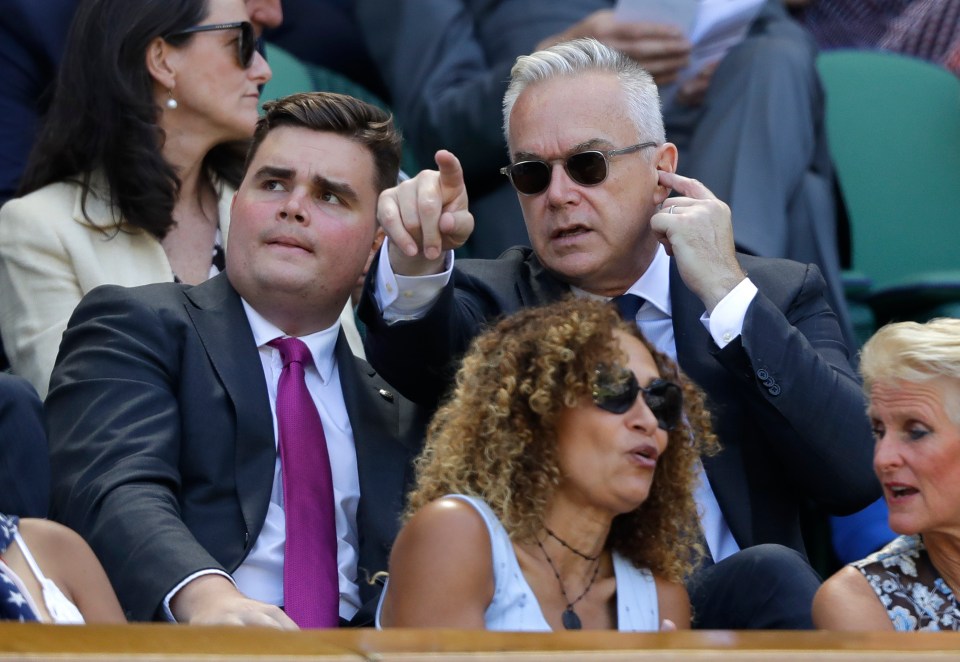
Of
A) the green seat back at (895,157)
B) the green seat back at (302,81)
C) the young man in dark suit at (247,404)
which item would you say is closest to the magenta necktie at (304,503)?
the young man in dark suit at (247,404)

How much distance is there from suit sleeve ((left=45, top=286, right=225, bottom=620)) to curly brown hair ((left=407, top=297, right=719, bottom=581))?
404 mm

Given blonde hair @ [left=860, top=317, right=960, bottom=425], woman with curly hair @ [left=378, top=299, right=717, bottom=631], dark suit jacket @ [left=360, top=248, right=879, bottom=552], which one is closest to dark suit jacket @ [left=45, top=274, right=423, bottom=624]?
dark suit jacket @ [left=360, top=248, right=879, bottom=552]

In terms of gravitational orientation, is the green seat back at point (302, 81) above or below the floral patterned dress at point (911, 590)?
below

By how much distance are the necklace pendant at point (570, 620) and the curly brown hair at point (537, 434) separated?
128mm

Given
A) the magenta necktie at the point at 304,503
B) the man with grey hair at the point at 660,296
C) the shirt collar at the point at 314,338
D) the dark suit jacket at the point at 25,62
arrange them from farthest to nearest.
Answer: the dark suit jacket at the point at 25,62, the shirt collar at the point at 314,338, the man with grey hair at the point at 660,296, the magenta necktie at the point at 304,503

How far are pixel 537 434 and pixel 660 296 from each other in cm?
83

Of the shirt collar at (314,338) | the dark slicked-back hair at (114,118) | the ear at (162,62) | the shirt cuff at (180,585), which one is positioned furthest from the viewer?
the ear at (162,62)

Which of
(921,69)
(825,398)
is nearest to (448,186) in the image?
(825,398)

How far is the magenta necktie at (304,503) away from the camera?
2684mm

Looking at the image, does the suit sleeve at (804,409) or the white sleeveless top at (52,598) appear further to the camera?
the suit sleeve at (804,409)

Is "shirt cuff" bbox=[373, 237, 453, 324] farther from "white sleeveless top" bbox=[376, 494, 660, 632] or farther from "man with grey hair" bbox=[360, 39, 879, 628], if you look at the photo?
"white sleeveless top" bbox=[376, 494, 660, 632]

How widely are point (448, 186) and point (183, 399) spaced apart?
60cm

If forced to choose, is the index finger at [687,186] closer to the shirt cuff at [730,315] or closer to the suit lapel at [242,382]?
the shirt cuff at [730,315]

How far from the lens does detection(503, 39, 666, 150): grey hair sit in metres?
3.24
